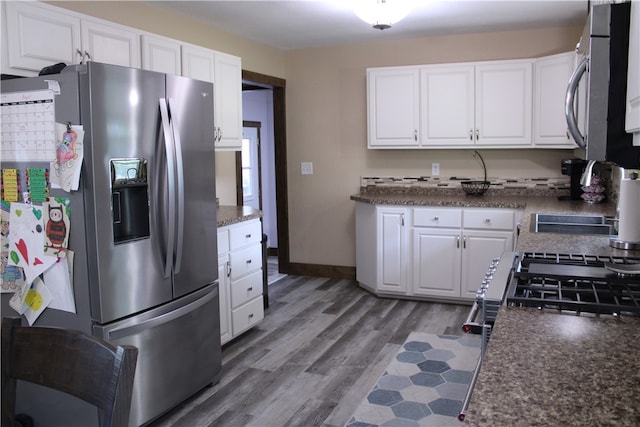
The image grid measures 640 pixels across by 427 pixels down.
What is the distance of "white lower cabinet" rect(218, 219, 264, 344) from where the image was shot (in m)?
3.44

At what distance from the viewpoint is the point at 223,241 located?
340 centimetres

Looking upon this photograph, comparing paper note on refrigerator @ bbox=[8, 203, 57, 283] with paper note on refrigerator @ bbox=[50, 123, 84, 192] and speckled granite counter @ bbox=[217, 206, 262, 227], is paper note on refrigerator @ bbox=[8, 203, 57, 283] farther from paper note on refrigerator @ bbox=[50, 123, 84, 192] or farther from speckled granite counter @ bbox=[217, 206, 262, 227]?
speckled granite counter @ bbox=[217, 206, 262, 227]

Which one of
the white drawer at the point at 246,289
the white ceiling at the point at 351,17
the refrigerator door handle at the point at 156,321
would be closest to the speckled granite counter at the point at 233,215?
the white drawer at the point at 246,289

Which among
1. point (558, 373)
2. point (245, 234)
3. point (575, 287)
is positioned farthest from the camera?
point (245, 234)

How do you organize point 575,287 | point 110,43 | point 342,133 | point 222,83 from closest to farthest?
point 575,287 < point 110,43 < point 222,83 < point 342,133

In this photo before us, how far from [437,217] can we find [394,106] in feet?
3.54

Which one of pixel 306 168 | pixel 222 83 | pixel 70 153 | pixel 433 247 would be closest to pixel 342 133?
pixel 306 168

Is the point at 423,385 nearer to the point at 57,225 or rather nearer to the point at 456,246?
the point at 456,246

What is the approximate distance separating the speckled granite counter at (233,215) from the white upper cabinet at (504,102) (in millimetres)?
2070

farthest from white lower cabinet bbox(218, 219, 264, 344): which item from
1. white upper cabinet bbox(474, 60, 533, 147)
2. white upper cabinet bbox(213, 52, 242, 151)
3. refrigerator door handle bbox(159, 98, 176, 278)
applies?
white upper cabinet bbox(474, 60, 533, 147)

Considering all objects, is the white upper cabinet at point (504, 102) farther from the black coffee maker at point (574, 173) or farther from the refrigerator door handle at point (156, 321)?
the refrigerator door handle at point (156, 321)

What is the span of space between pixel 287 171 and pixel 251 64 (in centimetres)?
119

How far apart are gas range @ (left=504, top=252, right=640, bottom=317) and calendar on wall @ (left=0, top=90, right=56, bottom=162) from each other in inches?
74.4

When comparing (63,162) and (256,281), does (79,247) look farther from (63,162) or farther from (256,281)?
(256,281)
